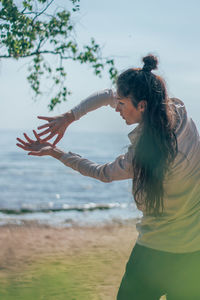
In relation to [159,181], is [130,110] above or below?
above

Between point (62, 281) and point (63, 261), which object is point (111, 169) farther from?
point (63, 261)

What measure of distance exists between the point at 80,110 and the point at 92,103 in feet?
0.31

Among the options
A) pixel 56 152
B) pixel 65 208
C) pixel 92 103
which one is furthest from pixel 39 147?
pixel 65 208

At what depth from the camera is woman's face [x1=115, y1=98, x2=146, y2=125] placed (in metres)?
2.58

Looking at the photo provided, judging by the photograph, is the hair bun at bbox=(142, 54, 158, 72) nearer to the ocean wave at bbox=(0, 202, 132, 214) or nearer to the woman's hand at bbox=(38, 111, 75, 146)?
the woman's hand at bbox=(38, 111, 75, 146)

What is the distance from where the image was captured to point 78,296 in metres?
5.59

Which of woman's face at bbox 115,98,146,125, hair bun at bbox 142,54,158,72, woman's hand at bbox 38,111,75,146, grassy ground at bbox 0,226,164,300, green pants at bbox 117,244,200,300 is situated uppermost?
hair bun at bbox 142,54,158,72

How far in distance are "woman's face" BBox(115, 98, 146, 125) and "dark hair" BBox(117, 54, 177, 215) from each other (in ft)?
0.07

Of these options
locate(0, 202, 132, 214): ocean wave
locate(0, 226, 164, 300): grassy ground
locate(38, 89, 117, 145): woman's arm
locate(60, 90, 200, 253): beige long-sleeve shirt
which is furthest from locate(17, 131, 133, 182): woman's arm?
locate(0, 202, 132, 214): ocean wave

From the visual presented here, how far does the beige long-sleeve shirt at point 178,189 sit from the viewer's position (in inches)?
102

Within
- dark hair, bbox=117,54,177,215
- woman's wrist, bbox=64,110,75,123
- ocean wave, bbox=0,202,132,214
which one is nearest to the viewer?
dark hair, bbox=117,54,177,215

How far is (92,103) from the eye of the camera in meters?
3.48

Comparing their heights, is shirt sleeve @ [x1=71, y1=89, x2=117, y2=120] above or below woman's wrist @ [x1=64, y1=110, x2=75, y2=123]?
above

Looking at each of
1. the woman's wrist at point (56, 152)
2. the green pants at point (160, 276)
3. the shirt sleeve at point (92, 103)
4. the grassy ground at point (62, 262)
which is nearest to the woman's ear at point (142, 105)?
Result: the woman's wrist at point (56, 152)
